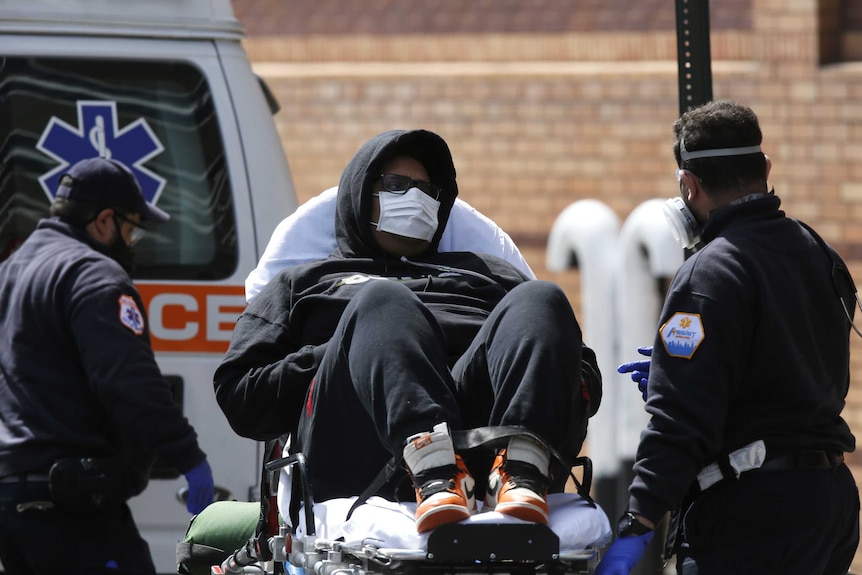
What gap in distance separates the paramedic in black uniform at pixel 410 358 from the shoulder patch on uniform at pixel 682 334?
0.23 meters

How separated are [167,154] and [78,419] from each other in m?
1.27

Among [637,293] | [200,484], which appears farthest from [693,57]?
[637,293]

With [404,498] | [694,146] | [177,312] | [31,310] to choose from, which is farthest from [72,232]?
[694,146]

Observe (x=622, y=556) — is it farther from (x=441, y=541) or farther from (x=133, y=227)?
(x=133, y=227)

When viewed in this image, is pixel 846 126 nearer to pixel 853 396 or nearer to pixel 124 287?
pixel 853 396

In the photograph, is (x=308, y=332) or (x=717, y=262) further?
(x=308, y=332)

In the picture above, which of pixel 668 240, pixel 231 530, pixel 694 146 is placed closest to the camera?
pixel 694 146

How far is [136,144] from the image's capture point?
5.48m

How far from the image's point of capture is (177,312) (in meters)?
5.42

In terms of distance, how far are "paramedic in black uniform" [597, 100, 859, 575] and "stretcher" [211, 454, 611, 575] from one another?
0.64 feet

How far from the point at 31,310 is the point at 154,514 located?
3.58ft

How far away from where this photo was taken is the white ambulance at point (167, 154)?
541cm

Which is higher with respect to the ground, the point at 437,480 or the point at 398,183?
the point at 398,183

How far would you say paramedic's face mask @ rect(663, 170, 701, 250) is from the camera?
12.9 feet
